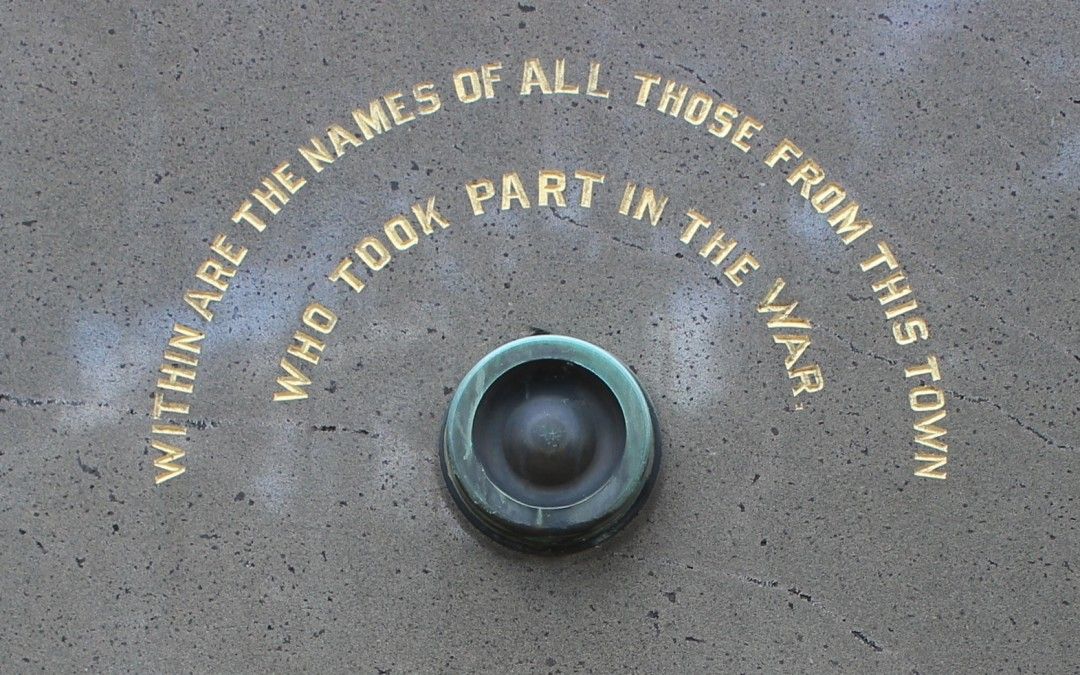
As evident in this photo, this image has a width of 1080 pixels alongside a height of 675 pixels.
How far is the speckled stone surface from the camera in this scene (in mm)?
3779

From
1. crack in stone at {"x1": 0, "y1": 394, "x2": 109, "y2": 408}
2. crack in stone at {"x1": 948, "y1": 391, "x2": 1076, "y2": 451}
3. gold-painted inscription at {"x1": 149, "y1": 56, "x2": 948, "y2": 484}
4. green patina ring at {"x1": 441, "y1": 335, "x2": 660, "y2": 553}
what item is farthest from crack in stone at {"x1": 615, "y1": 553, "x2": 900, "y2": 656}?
crack in stone at {"x1": 0, "y1": 394, "x2": 109, "y2": 408}

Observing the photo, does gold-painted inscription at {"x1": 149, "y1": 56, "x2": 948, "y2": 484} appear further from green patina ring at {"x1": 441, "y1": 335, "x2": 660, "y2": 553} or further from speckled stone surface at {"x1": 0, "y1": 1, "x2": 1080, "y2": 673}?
green patina ring at {"x1": 441, "y1": 335, "x2": 660, "y2": 553}

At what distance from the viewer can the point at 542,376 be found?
3.81 m

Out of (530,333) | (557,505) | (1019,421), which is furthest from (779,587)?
(530,333)

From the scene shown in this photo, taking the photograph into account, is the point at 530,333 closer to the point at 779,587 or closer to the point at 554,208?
the point at 554,208

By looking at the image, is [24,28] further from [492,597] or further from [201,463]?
[492,597]

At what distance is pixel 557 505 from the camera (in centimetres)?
368

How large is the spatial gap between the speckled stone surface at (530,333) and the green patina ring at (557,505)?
78mm

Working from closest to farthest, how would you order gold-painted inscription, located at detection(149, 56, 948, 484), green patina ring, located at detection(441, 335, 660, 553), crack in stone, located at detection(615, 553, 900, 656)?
green patina ring, located at detection(441, 335, 660, 553), crack in stone, located at detection(615, 553, 900, 656), gold-painted inscription, located at detection(149, 56, 948, 484)

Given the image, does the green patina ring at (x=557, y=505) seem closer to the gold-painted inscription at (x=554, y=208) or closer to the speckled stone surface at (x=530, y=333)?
the speckled stone surface at (x=530, y=333)

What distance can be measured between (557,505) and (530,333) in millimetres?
550

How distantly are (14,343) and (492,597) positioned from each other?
63.6 inches

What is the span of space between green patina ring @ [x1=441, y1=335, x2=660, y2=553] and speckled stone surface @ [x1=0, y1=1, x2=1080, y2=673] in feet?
0.26

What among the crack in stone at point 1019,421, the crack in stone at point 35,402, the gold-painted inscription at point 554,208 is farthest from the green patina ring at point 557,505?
the crack in stone at point 35,402
